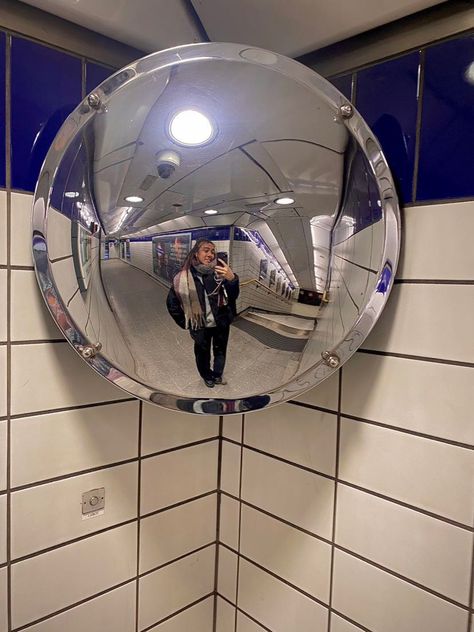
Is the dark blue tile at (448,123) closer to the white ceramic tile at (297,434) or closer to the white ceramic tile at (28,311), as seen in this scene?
the white ceramic tile at (297,434)

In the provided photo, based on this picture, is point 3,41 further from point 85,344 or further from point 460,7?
point 460,7

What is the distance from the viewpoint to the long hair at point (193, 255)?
629 mm

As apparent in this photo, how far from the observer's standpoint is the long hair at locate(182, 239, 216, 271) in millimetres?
629

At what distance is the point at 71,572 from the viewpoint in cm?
72

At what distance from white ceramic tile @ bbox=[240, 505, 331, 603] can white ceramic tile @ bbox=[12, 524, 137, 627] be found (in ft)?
0.73

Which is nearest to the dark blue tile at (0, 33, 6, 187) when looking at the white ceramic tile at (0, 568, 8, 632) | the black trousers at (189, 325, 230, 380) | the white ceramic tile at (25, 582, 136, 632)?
the black trousers at (189, 325, 230, 380)

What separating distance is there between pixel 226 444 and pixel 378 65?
28.7 inches

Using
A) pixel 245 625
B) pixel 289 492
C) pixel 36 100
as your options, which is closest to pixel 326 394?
pixel 289 492

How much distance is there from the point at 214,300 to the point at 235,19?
43 cm

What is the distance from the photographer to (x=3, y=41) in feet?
1.97

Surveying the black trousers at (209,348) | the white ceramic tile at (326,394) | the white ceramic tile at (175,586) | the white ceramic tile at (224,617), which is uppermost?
the black trousers at (209,348)

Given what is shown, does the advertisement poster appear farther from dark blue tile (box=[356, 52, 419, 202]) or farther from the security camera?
dark blue tile (box=[356, 52, 419, 202])

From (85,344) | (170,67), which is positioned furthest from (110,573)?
(170,67)

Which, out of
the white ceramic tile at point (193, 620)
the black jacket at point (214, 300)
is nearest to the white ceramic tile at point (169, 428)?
the black jacket at point (214, 300)
